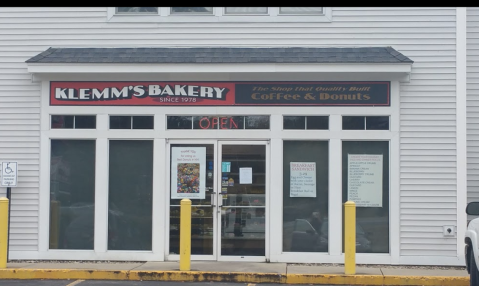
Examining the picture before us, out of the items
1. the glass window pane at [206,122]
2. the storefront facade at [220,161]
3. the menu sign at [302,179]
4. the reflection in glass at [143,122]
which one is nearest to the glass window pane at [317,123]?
the storefront facade at [220,161]

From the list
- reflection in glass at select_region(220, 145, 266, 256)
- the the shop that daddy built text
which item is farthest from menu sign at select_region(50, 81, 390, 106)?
reflection in glass at select_region(220, 145, 266, 256)

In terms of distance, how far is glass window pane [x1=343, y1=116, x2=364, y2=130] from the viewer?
11.8m

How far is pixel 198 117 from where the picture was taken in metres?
12.0

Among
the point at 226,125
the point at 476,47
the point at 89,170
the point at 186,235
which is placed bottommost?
the point at 186,235

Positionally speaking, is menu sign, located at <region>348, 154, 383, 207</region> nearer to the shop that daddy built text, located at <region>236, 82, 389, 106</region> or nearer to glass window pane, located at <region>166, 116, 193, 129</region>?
the shop that daddy built text, located at <region>236, 82, 389, 106</region>

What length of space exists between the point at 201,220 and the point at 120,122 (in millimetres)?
2441

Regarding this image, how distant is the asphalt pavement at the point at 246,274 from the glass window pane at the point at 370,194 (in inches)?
22.1

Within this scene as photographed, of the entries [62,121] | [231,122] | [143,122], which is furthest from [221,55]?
[62,121]

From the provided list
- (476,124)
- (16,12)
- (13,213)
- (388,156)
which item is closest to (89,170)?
(13,213)

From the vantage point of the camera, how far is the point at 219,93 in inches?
469

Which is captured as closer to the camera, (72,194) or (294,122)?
(294,122)

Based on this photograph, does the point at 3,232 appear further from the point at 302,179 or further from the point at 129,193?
the point at 302,179

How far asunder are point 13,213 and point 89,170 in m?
1.66
